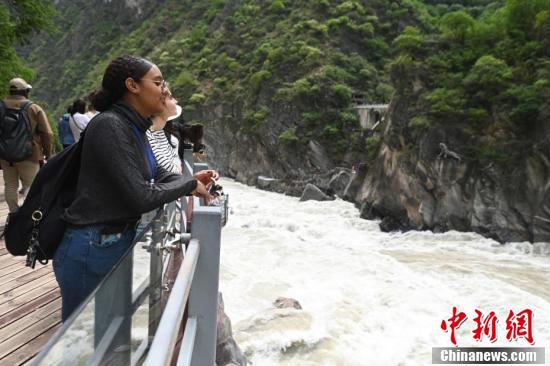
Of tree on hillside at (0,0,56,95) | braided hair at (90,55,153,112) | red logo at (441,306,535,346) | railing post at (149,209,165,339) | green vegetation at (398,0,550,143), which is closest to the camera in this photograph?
railing post at (149,209,165,339)

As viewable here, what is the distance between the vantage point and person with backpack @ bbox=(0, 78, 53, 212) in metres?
4.32

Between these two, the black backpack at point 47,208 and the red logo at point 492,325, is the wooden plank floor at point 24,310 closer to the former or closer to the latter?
the black backpack at point 47,208

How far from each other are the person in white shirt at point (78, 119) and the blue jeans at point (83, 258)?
13.7ft

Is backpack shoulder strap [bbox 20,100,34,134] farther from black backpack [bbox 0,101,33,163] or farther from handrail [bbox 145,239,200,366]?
handrail [bbox 145,239,200,366]

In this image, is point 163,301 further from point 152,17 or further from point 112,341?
point 152,17

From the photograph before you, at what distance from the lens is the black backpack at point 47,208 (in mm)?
1772

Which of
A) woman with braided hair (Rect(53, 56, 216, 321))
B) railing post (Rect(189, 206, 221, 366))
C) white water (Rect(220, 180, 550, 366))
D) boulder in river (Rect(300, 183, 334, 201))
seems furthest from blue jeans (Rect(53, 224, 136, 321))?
boulder in river (Rect(300, 183, 334, 201))

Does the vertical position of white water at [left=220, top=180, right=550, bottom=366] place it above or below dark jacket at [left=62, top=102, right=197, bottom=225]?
below

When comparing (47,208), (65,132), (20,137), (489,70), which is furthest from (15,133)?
(489,70)

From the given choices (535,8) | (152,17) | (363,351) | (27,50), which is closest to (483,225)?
Result: (535,8)

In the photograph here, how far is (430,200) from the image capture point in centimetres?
1641

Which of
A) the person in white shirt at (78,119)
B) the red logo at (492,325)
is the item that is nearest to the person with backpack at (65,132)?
the person in white shirt at (78,119)

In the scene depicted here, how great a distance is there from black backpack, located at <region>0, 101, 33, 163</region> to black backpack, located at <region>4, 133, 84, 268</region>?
3.02 meters

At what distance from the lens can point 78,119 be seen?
5.63 m
